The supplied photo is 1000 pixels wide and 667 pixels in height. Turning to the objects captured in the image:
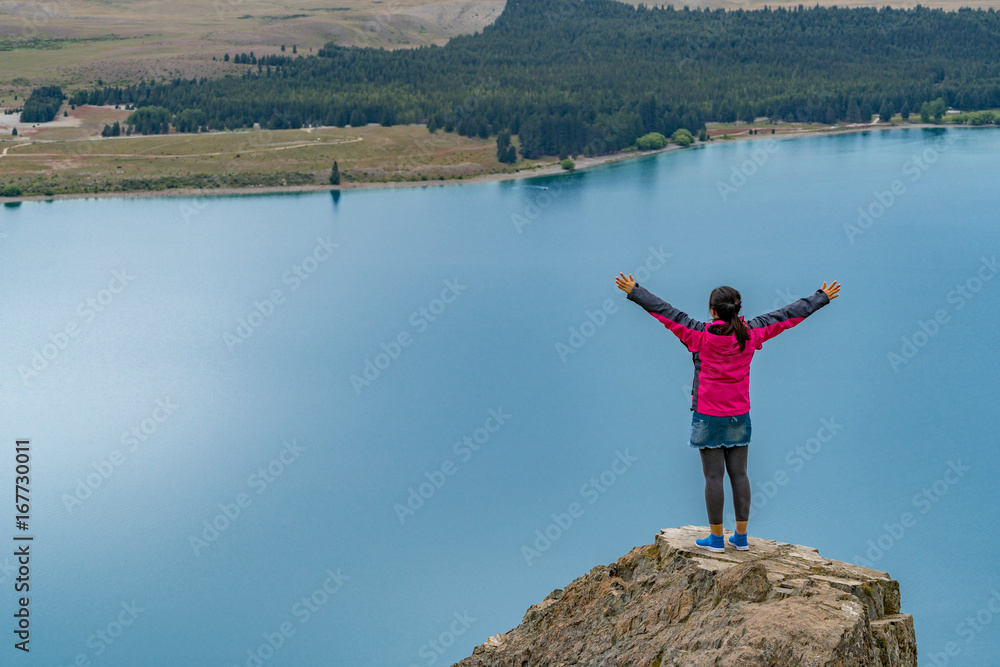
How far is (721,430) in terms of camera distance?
339 inches

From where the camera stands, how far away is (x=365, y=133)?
379ft

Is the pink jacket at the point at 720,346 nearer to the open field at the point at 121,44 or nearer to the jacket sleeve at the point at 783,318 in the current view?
the jacket sleeve at the point at 783,318

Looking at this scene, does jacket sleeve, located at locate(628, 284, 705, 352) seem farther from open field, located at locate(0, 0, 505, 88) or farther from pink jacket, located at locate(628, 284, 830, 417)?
open field, located at locate(0, 0, 505, 88)

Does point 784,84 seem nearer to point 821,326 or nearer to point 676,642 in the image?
point 821,326

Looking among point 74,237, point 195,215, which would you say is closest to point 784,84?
point 195,215

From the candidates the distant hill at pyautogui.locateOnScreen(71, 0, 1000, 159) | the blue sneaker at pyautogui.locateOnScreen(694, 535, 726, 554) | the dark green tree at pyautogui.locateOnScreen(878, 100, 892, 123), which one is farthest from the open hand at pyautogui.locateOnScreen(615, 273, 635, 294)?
the dark green tree at pyautogui.locateOnScreen(878, 100, 892, 123)

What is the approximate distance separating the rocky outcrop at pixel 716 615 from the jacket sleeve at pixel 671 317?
5.89 ft

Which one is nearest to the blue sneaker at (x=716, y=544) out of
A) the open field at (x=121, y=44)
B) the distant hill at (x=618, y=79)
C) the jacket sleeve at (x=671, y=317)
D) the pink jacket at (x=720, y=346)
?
the pink jacket at (x=720, y=346)

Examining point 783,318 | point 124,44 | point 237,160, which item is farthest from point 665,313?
point 124,44

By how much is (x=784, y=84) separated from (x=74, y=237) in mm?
98670

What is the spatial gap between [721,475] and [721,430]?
0.43 m

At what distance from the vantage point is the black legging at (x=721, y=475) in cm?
875

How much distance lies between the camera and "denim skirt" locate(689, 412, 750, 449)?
28.1ft

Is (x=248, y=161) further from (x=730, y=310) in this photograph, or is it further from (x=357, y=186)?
(x=730, y=310)
